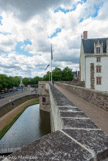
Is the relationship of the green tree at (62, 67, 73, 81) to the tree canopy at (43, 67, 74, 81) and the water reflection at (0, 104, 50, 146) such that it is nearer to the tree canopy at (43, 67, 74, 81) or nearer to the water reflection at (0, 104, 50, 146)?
the tree canopy at (43, 67, 74, 81)

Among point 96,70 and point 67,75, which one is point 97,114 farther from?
point 67,75

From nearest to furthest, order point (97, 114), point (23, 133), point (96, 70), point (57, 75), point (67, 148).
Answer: point (67, 148) < point (97, 114) < point (23, 133) < point (96, 70) < point (57, 75)

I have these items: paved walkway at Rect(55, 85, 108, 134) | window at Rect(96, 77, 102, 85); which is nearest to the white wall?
window at Rect(96, 77, 102, 85)

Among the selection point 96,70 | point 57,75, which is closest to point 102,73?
point 96,70

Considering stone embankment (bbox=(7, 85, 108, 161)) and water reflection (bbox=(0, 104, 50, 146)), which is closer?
stone embankment (bbox=(7, 85, 108, 161))

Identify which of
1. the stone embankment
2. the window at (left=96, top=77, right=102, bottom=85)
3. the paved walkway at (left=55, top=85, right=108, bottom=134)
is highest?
the window at (left=96, top=77, right=102, bottom=85)

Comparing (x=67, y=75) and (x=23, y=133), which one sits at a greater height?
(x=67, y=75)

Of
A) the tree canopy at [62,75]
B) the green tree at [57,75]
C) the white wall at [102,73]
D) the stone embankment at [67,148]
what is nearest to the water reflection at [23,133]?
the white wall at [102,73]

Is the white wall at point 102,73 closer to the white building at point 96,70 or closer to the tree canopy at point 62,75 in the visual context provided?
the white building at point 96,70

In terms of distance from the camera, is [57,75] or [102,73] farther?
[57,75]

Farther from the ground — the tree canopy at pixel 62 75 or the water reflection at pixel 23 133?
the tree canopy at pixel 62 75

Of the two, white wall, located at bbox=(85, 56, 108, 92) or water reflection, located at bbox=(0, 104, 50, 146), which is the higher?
white wall, located at bbox=(85, 56, 108, 92)

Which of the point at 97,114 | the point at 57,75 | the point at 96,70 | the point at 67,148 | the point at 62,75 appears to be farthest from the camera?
the point at 62,75

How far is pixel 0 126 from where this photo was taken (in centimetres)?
1895
